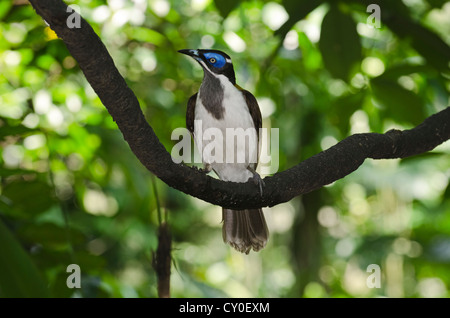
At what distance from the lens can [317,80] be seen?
52.4 inches

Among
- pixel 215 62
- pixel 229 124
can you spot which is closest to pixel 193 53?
pixel 215 62

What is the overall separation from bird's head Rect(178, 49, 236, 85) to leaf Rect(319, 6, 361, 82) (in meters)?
0.19

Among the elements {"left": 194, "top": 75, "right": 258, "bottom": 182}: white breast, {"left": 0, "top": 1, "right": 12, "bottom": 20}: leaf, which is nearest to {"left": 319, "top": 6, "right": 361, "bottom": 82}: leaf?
{"left": 194, "top": 75, "right": 258, "bottom": 182}: white breast

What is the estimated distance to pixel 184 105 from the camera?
1.45 m

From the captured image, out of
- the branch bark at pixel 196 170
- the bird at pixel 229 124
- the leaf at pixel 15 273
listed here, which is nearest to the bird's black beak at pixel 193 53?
the bird at pixel 229 124

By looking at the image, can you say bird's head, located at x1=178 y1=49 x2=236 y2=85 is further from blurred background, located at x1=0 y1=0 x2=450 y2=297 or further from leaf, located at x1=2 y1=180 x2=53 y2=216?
leaf, located at x1=2 y1=180 x2=53 y2=216

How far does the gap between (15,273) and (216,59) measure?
2.05ft

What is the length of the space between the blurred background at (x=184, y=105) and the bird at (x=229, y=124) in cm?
10

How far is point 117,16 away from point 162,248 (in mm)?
638

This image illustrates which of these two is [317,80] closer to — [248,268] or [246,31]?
[246,31]

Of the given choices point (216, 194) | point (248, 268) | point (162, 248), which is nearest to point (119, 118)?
point (216, 194)

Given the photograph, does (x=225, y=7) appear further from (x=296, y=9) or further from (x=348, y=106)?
(x=348, y=106)

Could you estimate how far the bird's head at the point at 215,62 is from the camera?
32.5 inches

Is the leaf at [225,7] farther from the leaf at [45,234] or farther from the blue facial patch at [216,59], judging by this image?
the leaf at [45,234]
